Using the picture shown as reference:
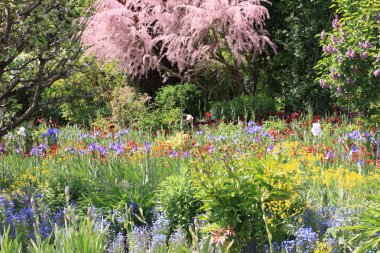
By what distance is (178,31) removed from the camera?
1151cm

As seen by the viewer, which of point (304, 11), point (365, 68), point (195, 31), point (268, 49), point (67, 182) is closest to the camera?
point (67, 182)

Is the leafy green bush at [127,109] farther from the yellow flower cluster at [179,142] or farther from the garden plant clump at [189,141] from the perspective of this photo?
the yellow flower cluster at [179,142]

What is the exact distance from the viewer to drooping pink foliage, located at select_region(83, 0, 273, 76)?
10883mm

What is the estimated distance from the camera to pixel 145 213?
4539 millimetres

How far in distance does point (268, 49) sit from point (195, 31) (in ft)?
9.17

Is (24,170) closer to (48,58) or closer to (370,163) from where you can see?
(48,58)

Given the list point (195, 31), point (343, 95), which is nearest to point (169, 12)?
point (195, 31)

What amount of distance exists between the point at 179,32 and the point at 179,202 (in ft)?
25.4

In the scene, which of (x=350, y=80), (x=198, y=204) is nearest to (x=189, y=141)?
(x=198, y=204)

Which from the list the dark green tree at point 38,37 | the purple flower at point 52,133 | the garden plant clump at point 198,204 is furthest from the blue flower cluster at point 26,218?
the purple flower at point 52,133

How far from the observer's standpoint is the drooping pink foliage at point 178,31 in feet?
35.7

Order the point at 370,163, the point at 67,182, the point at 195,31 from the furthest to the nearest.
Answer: the point at 195,31 < the point at 370,163 < the point at 67,182

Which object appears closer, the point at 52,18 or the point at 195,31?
the point at 52,18

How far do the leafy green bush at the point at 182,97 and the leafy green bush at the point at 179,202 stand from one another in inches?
286
